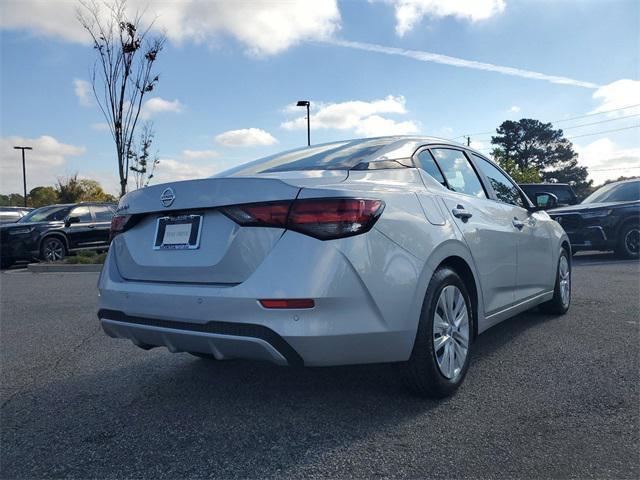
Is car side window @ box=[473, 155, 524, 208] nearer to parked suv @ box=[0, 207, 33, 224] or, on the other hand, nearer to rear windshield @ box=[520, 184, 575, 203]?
rear windshield @ box=[520, 184, 575, 203]

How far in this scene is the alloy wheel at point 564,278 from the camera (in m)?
5.55

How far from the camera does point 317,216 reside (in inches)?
105

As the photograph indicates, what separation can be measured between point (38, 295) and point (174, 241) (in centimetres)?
614

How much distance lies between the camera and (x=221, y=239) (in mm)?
2818

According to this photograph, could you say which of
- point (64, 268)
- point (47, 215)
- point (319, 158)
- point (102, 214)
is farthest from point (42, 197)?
point (319, 158)

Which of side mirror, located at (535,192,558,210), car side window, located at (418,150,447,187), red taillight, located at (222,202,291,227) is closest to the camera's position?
red taillight, located at (222,202,291,227)

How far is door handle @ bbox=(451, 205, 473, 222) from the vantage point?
11.5 feet

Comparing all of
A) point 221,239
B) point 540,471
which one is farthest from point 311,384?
point 540,471

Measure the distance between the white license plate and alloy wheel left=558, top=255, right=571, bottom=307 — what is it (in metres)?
3.97

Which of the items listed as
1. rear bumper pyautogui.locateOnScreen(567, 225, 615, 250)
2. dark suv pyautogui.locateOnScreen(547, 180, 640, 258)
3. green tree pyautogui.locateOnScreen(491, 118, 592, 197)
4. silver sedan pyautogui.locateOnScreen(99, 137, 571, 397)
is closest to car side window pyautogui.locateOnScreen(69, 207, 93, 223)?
dark suv pyautogui.locateOnScreen(547, 180, 640, 258)

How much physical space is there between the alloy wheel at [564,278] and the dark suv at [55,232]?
1210cm

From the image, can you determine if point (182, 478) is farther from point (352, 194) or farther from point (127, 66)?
point (127, 66)

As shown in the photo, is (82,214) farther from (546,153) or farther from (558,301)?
(546,153)

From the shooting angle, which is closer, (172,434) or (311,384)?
(172,434)
